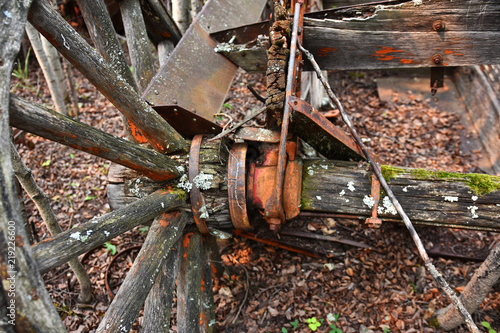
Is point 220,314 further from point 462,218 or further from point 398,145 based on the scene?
point 398,145

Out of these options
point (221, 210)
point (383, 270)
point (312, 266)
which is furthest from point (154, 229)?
point (383, 270)

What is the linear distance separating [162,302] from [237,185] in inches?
39.4

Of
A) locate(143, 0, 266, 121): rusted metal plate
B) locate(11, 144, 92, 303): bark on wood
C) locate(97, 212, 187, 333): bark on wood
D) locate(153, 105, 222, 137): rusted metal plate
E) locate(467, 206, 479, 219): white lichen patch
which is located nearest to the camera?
locate(97, 212, 187, 333): bark on wood

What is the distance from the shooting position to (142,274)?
197 cm

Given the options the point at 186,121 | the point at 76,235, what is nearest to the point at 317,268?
the point at 186,121

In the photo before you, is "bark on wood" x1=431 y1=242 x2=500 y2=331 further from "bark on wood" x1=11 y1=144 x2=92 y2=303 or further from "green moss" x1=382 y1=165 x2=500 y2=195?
"bark on wood" x1=11 y1=144 x2=92 y2=303

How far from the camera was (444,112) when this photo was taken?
4.98 m

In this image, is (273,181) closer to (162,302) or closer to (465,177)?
(162,302)

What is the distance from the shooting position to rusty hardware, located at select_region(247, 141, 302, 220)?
228 centimetres

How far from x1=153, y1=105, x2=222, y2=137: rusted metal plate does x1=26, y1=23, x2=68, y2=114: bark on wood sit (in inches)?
104

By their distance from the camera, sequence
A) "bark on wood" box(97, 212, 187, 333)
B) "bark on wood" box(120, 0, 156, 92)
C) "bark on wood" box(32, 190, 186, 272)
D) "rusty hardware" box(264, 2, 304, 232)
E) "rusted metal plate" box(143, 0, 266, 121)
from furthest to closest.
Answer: "bark on wood" box(120, 0, 156, 92) → "rusted metal plate" box(143, 0, 266, 121) → "rusty hardware" box(264, 2, 304, 232) → "bark on wood" box(97, 212, 187, 333) → "bark on wood" box(32, 190, 186, 272)

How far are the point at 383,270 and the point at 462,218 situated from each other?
1474 millimetres

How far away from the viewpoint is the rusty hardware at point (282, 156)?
195cm

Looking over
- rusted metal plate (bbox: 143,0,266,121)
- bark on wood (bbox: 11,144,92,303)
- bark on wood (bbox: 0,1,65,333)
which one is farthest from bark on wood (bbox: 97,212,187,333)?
bark on wood (bbox: 11,144,92,303)
